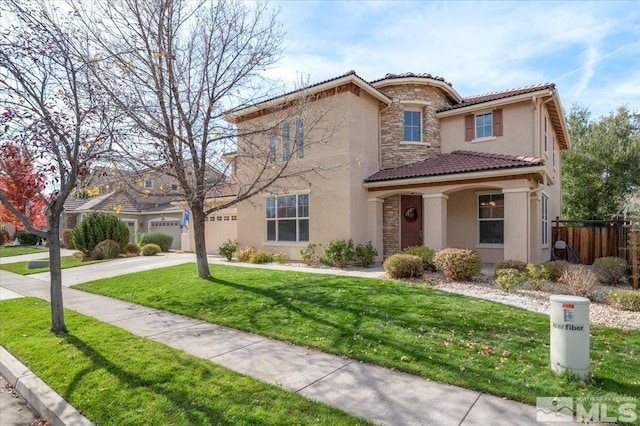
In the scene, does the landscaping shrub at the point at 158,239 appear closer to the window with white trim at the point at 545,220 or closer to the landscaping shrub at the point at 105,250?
the landscaping shrub at the point at 105,250

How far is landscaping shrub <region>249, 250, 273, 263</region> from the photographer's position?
15.8m

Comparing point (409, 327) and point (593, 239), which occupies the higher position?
point (593, 239)

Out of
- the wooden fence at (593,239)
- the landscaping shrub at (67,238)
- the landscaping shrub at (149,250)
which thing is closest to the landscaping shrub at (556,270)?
the wooden fence at (593,239)

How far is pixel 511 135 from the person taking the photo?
14625 mm

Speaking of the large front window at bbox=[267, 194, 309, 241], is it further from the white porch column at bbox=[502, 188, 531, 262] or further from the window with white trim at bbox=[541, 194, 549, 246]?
the window with white trim at bbox=[541, 194, 549, 246]

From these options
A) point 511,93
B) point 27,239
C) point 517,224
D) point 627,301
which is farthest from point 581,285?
point 27,239

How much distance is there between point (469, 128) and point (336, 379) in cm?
1384

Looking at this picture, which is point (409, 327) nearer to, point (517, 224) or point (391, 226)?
point (517, 224)

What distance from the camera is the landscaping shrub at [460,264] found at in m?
10.8

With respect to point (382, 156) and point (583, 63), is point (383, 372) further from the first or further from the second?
point (583, 63)

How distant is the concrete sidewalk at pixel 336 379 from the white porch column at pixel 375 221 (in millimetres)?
9070

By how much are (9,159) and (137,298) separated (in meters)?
4.45

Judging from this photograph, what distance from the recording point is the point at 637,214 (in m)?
10.0

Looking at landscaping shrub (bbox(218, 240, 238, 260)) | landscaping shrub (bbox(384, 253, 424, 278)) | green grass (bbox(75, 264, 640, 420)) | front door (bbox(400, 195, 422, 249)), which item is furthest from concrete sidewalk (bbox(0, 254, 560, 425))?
front door (bbox(400, 195, 422, 249))
